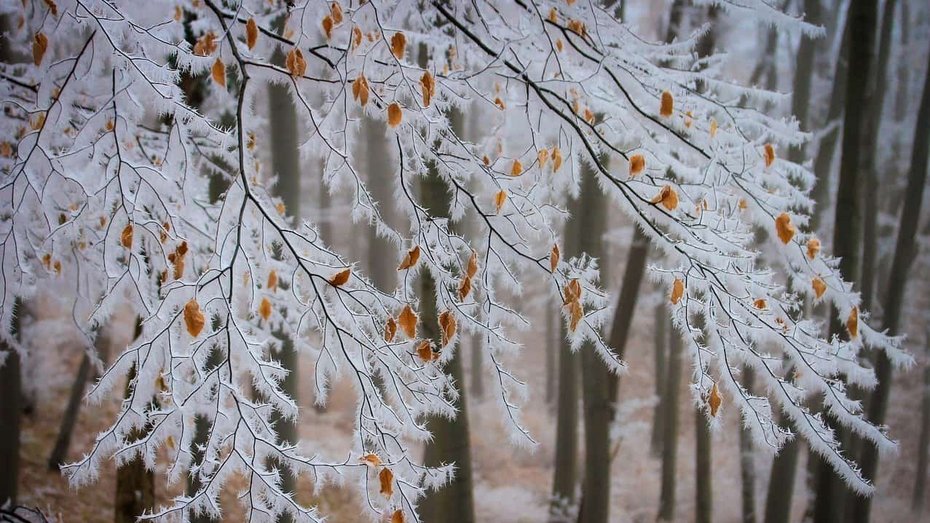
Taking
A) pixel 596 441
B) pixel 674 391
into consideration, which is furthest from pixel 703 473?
pixel 596 441

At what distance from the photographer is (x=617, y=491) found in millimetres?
9922

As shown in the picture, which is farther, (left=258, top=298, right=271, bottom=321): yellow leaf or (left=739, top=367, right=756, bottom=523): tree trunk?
(left=739, top=367, right=756, bottom=523): tree trunk

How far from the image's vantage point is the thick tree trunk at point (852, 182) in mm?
3445

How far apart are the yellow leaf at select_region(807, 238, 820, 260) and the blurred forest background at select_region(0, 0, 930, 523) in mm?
1273

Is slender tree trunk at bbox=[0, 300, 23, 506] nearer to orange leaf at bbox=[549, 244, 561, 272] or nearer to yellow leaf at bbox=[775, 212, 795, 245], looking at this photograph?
orange leaf at bbox=[549, 244, 561, 272]

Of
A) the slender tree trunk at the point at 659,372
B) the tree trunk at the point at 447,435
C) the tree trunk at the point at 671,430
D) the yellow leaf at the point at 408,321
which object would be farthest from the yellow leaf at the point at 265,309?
the slender tree trunk at the point at 659,372

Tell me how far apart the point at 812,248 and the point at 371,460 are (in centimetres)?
192

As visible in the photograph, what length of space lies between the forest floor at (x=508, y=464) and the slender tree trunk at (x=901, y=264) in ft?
3.31

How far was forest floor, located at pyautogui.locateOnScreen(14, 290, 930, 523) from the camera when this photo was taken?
6.68 meters

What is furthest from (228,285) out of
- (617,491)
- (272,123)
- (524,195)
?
(617,491)

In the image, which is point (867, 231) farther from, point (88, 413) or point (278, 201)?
point (88, 413)

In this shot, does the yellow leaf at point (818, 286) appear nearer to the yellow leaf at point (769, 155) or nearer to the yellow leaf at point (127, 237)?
the yellow leaf at point (769, 155)

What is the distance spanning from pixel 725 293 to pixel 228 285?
1696 millimetres

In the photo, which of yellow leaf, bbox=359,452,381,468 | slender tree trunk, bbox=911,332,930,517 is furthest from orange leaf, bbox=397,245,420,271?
slender tree trunk, bbox=911,332,930,517
